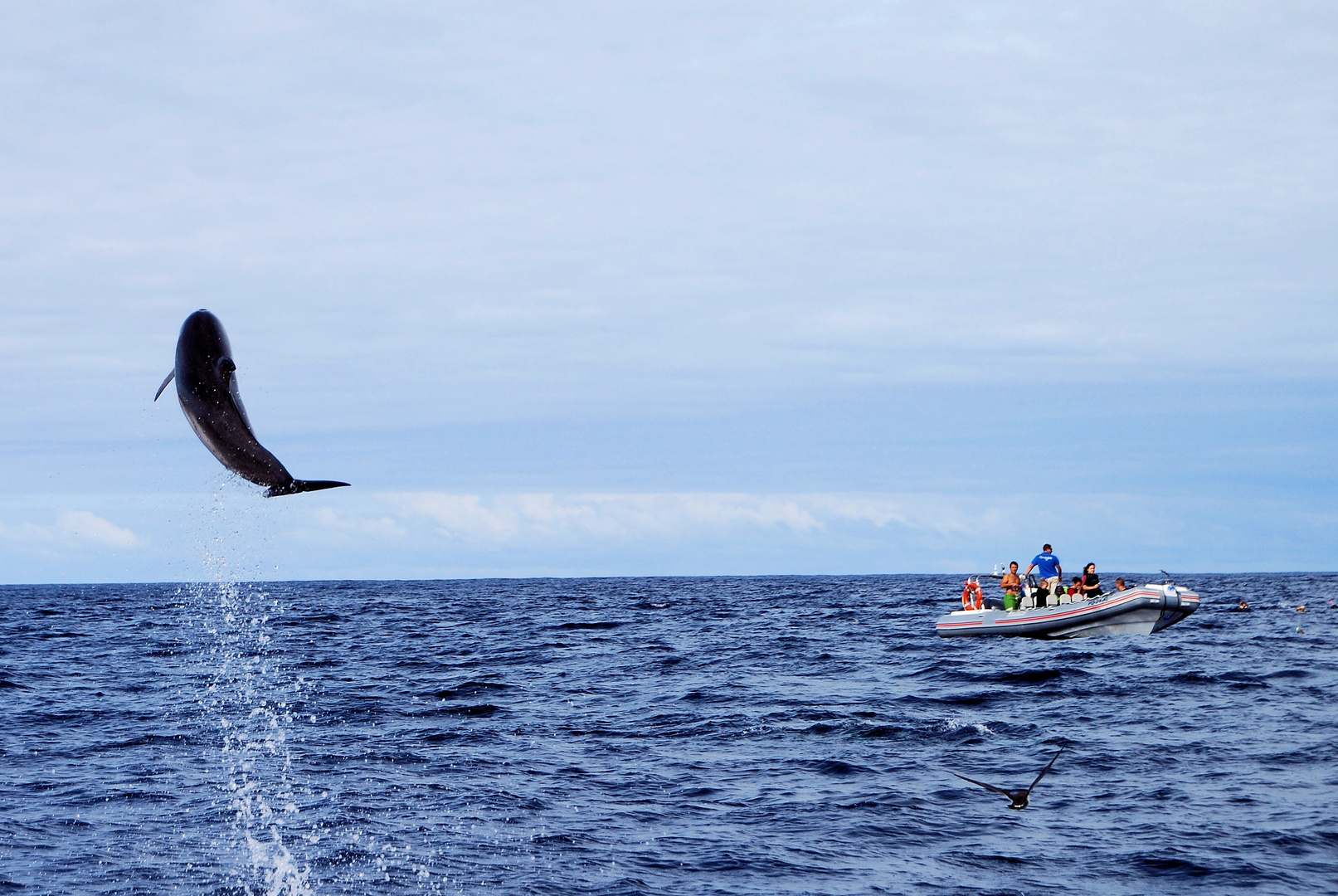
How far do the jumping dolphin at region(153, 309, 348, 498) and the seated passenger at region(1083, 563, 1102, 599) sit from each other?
32.7 meters

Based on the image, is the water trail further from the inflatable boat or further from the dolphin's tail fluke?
the inflatable boat

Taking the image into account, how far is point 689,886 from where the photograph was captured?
12578mm

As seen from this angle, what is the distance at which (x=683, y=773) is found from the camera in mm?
17719

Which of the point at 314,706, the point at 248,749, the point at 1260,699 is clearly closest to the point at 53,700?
the point at 314,706

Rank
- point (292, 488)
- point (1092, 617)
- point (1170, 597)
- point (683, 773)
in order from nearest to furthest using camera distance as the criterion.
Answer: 1. point (292, 488)
2. point (683, 773)
3. point (1092, 617)
4. point (1170, 597)

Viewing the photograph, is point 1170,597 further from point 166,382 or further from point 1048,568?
point 166,382

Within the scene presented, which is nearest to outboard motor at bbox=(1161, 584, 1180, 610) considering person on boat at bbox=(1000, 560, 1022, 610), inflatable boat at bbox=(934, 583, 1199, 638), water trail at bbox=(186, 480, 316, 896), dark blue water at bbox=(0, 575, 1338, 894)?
inflatable boat at bbox=(934, 583, 1199, 638)

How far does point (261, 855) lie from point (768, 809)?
627cm

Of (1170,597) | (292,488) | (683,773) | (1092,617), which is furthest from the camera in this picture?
(1170,597)

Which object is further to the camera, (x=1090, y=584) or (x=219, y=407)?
(x=1090, y=584)

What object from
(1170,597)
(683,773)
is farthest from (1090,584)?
(683,773)

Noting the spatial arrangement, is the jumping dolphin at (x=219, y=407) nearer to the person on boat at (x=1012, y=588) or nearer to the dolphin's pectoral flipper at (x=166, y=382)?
the dolphin's pectoral flipper at (x=166, y=382)

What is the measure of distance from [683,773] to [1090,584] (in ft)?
77.2

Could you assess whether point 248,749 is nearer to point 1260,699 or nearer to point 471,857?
point 471,857
